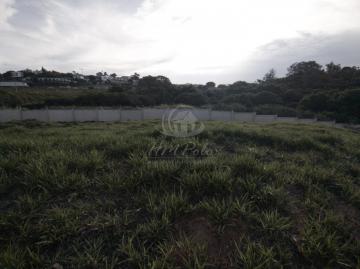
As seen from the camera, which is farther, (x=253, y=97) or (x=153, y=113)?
(x=253, y=97)

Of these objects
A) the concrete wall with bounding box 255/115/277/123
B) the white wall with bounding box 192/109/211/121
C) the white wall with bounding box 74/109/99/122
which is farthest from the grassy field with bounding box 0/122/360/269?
the concrete wall with bounding box 255/115/277/123

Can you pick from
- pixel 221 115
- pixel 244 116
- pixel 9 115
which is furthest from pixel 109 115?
pixel 244 116

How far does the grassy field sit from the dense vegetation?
83.0 feet

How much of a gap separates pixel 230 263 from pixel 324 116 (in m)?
28.8

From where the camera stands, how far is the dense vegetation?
1059 inches

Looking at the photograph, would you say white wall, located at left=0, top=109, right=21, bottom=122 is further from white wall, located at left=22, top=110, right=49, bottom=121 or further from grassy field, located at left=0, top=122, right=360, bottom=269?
grassy field, located at left=0, top=122, right=360, bottom=269

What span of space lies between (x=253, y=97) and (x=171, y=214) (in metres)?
34.0

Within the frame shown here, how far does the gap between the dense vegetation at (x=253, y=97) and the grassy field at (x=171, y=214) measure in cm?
2531

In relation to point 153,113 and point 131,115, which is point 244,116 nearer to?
point 153,113

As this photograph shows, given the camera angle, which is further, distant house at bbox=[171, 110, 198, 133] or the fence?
the fence

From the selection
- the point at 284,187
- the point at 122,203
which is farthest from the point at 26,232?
the point at 284,187

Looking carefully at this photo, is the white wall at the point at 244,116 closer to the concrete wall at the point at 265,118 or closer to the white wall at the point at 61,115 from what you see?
the concrete wall at the point at 265,118

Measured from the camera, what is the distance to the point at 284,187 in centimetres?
321

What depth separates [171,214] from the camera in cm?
240
